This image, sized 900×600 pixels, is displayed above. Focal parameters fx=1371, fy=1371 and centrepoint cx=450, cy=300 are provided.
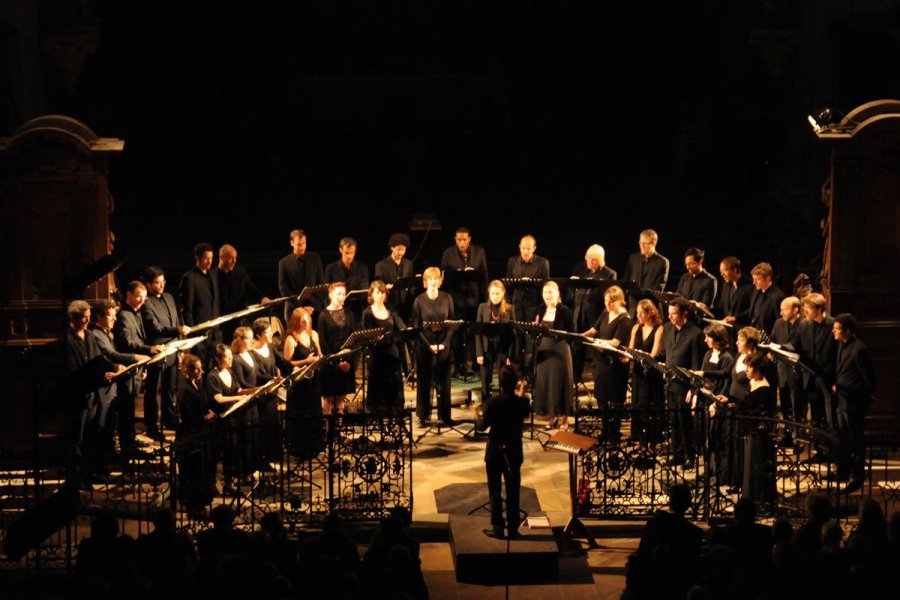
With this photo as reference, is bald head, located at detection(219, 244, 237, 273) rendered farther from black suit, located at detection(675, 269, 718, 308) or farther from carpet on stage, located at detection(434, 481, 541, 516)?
black suit, located at detection(675, 269, 718, 308)

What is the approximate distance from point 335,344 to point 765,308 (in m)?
4.70

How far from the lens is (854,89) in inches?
798

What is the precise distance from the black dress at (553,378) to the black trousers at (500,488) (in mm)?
3414

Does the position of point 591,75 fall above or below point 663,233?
above

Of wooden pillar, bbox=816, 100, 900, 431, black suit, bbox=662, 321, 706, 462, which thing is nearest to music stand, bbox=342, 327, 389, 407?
black suit, bbox=662, 321, 706, 462

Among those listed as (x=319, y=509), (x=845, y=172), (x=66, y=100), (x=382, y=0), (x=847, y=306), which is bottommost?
(x=319, y=509)

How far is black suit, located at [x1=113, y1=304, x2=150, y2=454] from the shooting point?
44.9 feet

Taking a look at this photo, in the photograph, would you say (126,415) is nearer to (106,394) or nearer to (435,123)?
(106,394)

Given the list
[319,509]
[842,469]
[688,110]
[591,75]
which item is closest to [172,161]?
[591,75]

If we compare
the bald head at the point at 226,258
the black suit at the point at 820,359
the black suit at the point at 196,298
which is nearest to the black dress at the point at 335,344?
the black suit at the point at 196,298

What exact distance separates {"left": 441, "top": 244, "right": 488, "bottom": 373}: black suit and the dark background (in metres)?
5.04

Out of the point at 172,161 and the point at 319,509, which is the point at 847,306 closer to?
the point at 319,509

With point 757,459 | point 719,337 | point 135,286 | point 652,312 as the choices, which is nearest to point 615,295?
point 652,312

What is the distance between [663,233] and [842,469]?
34.5 ft
